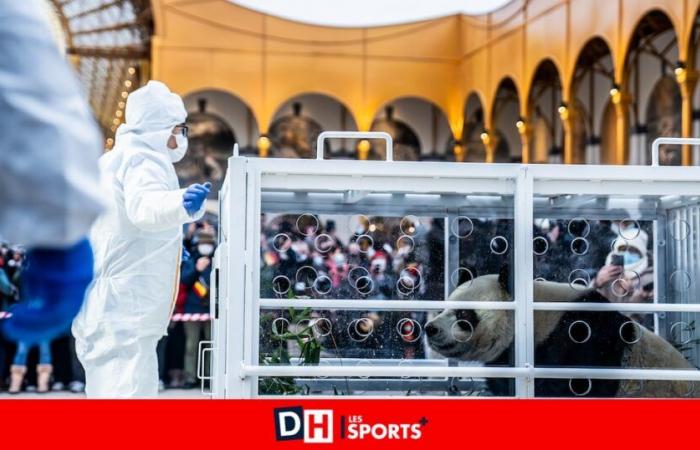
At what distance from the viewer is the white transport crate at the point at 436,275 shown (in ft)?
12.7

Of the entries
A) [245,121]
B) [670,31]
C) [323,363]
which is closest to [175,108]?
[323,363]

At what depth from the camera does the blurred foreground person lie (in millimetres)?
1304

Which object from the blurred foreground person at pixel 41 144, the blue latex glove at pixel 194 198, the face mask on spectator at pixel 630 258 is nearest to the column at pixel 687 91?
the face mask on spectator at pixel 630 258

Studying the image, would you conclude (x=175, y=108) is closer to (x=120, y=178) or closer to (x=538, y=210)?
(x=120, y=178)

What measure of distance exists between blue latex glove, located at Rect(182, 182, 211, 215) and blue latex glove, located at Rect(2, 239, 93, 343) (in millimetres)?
2572

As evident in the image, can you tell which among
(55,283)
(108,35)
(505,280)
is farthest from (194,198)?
(108,35)

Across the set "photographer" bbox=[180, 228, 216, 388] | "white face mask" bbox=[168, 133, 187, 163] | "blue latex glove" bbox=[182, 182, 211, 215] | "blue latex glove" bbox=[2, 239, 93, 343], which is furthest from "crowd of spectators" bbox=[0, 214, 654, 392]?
"photographer" bbox=[180, 228, 216, 388]

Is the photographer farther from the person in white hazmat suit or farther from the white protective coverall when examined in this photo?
the white protective coverall

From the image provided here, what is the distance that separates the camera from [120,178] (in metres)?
4.59

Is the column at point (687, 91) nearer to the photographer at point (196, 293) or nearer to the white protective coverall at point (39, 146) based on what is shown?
the photographer at point (196, 293)
